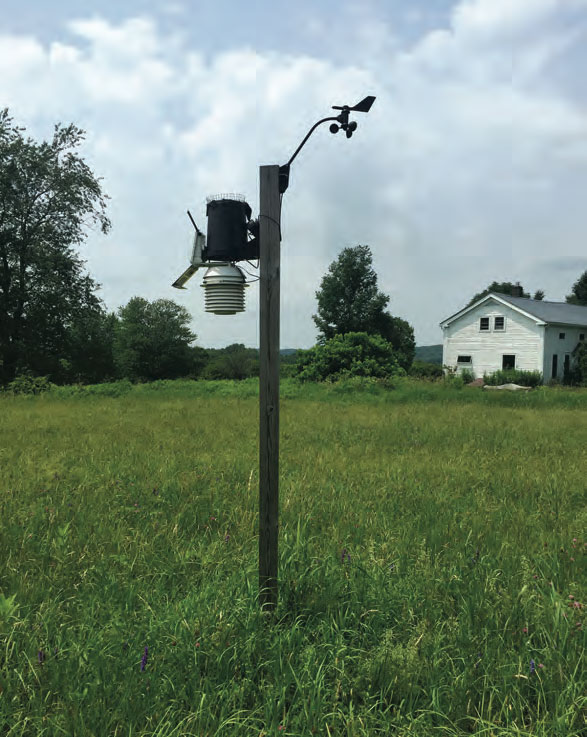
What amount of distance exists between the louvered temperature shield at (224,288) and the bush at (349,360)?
2169cm

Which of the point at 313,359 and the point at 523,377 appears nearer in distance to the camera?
the point at 313,359

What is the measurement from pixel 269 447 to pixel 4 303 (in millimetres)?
27016

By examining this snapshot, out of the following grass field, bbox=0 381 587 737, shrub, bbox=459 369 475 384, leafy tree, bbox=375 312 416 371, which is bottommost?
grass field, bbox=0 381 587 737

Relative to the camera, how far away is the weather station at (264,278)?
3104 mm

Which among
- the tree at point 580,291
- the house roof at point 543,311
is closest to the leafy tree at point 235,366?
the house roof at point 543,311

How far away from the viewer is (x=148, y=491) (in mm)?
5750

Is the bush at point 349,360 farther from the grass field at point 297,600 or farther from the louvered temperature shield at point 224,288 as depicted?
the louvered temperature shield at point 224,288

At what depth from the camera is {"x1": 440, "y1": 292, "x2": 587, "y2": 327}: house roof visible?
1203 inches

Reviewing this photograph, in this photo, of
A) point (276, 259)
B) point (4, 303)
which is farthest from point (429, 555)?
point (4, 303)

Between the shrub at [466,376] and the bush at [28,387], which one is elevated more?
the shrub at [466,376]

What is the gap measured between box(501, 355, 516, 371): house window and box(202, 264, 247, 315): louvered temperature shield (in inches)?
1234

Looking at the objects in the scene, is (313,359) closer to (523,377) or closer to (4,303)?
(523,377)

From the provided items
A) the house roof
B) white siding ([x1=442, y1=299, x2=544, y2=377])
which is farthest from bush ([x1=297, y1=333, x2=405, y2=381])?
the house roof

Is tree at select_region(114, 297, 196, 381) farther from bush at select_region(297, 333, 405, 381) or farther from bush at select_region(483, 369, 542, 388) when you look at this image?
bush at select_region(483, 369, 542, 388)
